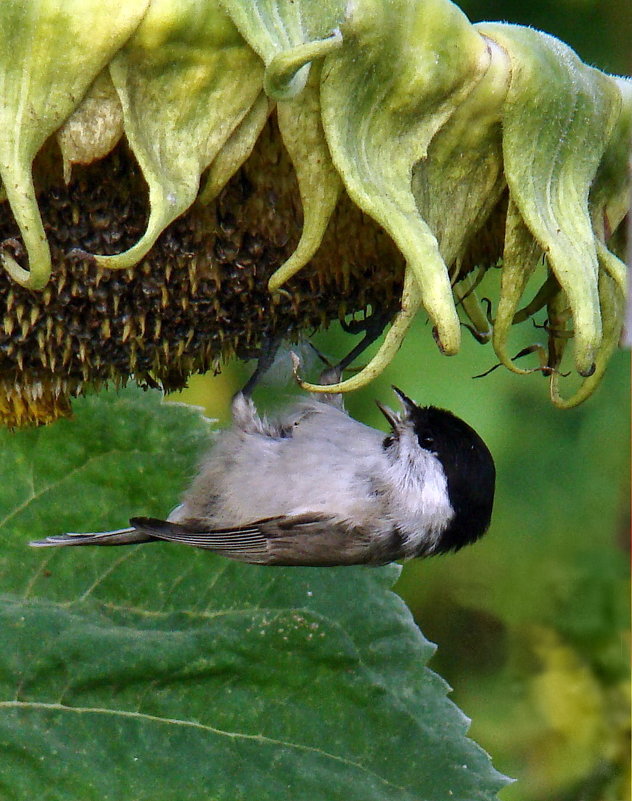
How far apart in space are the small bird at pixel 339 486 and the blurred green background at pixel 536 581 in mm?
116

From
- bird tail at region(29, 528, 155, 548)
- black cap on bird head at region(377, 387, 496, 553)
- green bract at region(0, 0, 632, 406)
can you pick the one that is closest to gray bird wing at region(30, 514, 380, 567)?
bird tail at region(29, 528, 155, 548)

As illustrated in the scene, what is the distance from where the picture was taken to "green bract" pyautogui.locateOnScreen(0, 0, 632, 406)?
93 centimetres

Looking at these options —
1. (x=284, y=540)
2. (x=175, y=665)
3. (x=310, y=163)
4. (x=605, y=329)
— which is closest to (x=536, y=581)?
(x=284, y=540)

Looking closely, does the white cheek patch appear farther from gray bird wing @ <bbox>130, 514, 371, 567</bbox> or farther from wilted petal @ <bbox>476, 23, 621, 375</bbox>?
wilted petal @ <bbox>476, 23, 621, 375</bbox>

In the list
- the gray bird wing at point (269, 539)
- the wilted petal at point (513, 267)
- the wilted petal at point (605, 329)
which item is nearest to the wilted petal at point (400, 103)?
the wilted petal at point (513, 267)

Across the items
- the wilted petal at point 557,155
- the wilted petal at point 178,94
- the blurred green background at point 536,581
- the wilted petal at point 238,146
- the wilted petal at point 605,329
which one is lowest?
the blurred green background at point 536,581

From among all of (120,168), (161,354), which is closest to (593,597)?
(161,354)

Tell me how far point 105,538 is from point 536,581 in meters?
1.12

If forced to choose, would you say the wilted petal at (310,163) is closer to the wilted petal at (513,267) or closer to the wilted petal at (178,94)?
the wilted petal at (178,94)

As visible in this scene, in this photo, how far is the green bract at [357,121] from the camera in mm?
933

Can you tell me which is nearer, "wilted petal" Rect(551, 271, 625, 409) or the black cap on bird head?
"wilted petal" Rect(551, 271, 625, 409)

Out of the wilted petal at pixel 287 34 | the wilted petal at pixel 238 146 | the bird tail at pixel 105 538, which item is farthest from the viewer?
the bird tail at pixel 105 538

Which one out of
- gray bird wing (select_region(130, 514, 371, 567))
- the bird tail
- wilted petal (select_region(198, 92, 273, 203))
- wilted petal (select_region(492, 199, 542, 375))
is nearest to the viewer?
wilted petal (select_region(198, 92, 273, 203))

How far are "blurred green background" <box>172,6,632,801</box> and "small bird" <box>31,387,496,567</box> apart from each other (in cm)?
12
